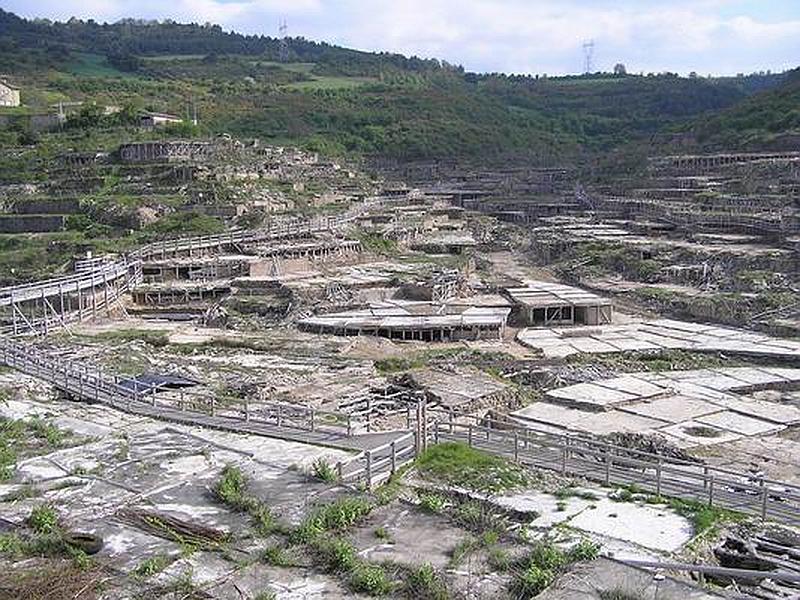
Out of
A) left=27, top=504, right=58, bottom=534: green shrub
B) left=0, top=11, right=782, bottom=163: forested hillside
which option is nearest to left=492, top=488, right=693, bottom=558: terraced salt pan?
left=27, top=504, right=58, bottom=534: green shrub

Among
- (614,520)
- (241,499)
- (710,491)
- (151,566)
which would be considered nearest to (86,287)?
(241,499)

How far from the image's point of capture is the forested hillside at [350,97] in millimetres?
99188

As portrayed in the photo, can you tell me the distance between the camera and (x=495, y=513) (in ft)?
45.8

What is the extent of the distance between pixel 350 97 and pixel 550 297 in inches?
3396

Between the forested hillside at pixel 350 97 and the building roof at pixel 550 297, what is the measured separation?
40002 millimetres

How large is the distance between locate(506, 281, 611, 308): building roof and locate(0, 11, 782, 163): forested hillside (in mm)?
40002

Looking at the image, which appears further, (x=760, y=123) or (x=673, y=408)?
(x=760, y=123)

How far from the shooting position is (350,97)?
12294 centimetres

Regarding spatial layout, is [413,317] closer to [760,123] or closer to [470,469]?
[470,469]

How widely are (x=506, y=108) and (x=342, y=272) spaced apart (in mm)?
90705

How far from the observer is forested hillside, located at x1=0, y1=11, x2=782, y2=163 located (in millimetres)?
99188

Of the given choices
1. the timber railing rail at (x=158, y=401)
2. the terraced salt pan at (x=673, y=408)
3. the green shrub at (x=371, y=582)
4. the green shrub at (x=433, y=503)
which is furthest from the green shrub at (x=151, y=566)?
the terraced salt pan at (x=673, y=408)

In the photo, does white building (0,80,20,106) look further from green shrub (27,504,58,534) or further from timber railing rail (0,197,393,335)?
green shrub (27,504,58,534)

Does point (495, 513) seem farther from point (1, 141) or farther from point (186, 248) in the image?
point (1, 141)
